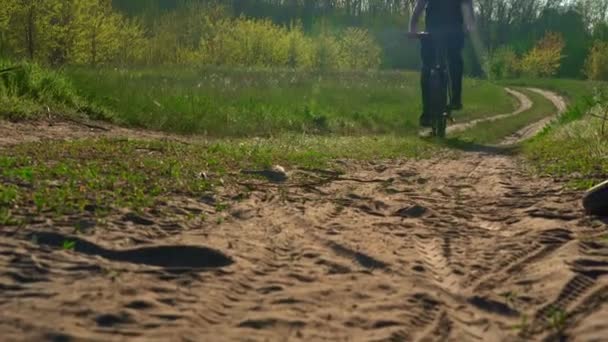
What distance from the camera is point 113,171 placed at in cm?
401

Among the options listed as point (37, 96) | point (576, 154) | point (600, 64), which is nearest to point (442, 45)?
point (576, 154)

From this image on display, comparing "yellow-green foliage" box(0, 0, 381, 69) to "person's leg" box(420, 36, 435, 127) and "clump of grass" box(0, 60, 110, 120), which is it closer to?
"clump of grass" box(0, 60, 110, 120)

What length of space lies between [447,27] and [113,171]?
6195 mm


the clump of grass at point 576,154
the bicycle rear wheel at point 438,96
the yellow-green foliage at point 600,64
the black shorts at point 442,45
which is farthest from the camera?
the yellow-green foliage at point 600,64

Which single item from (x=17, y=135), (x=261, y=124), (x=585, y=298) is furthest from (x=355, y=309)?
(x=261, y=124)

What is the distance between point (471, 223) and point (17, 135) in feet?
15.2

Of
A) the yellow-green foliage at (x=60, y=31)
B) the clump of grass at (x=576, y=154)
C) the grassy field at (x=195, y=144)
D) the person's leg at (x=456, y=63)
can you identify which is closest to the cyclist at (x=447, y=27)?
the person's leg at (x=456, y=63)

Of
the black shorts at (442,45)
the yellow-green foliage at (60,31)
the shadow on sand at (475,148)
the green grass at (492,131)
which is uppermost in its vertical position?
the yellow-green foliage at (60,31)

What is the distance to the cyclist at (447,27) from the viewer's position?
8750mm

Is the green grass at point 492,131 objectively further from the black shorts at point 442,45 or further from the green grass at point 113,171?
the green grass at point 113,171

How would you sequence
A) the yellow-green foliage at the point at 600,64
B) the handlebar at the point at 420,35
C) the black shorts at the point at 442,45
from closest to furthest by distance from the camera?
the handlebar at the point at 420,35 → the black shorts at the point at 442,45 → the yellow-green foliage at the point at 600,64

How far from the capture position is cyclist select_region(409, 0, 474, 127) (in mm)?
8750

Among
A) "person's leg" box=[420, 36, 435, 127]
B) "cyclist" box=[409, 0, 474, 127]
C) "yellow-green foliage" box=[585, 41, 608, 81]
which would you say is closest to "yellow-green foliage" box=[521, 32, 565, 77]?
"yellow-green foliage" box=[585, 41, 608, 81]

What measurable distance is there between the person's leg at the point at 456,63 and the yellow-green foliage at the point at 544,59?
178 feet
